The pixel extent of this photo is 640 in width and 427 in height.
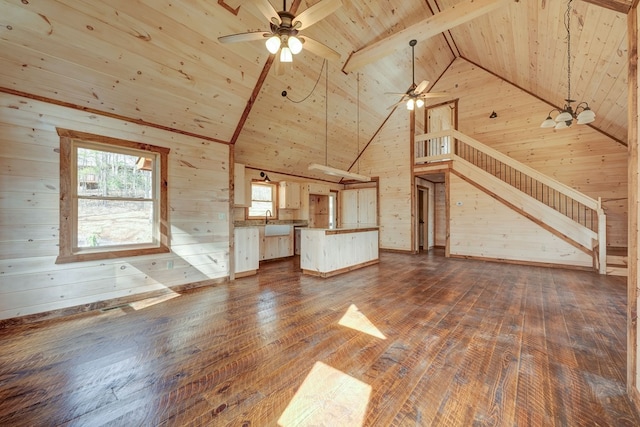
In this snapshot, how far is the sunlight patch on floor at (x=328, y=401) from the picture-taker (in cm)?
156

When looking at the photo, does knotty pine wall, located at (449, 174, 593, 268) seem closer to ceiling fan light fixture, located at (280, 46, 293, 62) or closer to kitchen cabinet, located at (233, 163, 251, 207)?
kitchen cabinet, located at (233, 163, 251, 207)

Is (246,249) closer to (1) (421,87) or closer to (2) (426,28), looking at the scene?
(1) (421,87)

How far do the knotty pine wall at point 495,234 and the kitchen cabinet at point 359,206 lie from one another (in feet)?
8.07

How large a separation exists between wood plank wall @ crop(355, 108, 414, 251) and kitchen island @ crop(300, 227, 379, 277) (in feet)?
8.49

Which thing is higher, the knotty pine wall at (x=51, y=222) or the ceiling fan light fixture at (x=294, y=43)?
the ceiling fan light fixture at (x=294, y=43)

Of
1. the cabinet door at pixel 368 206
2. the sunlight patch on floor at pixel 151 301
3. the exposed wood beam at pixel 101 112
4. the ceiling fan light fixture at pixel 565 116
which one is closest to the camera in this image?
the exposed wood beam at pixel 101 112

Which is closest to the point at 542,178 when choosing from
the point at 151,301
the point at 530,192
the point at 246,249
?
the point at 530,192

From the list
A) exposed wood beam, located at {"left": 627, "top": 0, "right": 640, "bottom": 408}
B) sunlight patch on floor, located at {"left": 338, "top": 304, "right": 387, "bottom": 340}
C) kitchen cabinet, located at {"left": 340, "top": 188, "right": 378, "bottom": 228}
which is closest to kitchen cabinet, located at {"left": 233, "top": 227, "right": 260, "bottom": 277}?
sunlight patch on floor, located at {"left": 338, "top": 304, "right": 387, "bottom": 340}

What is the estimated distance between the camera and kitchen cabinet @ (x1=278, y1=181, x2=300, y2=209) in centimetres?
729

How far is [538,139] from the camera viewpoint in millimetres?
6961

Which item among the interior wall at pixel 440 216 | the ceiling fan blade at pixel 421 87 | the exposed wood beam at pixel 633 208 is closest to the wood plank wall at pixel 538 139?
the interior wall at pixel 440 216

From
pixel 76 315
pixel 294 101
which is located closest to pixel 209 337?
pixel 76 315

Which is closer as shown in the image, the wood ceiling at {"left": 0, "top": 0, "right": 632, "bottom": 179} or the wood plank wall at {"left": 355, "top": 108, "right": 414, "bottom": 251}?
the wood ceiling at {"left": 0, "top": 0, "right": 632, "bottom": 179}

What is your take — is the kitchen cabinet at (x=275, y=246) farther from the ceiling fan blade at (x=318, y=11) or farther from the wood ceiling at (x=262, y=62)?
the ceiling fan blade at (x=318, y=11)
